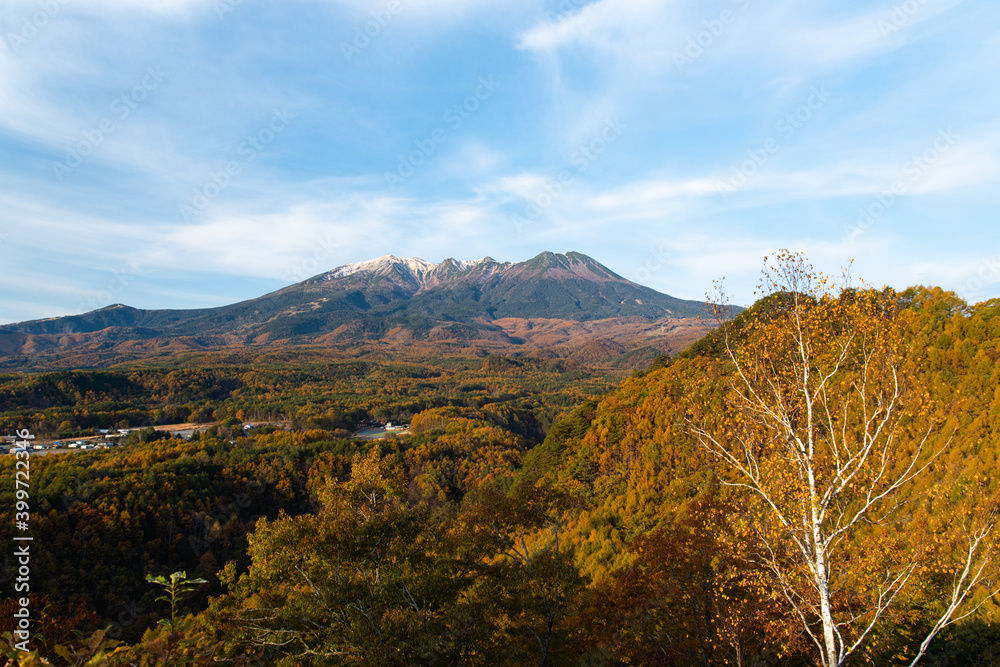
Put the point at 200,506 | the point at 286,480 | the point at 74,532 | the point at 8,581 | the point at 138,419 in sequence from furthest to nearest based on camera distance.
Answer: the point at 138,419
the point at 286,480
the point at 200,506
the point at 74,532
the point at 8,581

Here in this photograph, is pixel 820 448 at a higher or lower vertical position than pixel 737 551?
higher

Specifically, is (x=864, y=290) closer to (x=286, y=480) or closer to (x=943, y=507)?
(x=943, y=507)

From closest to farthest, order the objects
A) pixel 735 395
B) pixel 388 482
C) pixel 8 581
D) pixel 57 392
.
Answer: pixel 735 395
pixel 388 482
pixel 8 581
pixel 57 392

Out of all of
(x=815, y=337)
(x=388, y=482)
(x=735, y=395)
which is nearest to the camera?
(x=815, y=337)

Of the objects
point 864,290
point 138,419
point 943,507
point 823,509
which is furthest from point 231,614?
point 138,419

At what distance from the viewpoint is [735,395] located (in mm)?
8055

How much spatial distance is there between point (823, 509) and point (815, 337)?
2654 mm

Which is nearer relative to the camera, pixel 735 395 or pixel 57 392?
pixel 735 395

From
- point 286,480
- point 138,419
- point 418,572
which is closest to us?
point 418,572

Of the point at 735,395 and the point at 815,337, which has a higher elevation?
the point at 815,337

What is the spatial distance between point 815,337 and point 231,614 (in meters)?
10.7

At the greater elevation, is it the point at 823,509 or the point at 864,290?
the point at 864,290

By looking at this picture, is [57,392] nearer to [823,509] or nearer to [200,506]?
[200,506]

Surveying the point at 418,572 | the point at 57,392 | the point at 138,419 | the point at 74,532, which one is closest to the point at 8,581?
the point at 74,532
